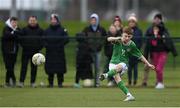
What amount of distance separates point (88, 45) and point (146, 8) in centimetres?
6897

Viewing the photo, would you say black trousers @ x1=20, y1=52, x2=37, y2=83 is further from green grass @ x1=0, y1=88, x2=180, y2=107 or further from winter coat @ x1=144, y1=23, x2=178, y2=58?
winter coat @ x1=144, y1=23, x2=178, y2=58

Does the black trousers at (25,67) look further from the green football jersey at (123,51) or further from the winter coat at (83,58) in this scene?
the green football jersey at (123,51)

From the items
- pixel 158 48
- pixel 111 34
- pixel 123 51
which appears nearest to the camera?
pixel 123 51

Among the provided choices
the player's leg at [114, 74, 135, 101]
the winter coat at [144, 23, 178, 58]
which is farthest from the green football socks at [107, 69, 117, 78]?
the winter coat at [144, 23, 178, 58]

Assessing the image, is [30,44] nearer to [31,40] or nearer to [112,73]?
[31,40]

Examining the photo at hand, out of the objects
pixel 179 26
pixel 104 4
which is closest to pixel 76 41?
pixel 179 26

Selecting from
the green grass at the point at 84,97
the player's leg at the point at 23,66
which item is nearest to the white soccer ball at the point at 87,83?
the green grass at the point at 84,97

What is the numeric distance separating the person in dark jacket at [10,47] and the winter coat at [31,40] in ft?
1.00

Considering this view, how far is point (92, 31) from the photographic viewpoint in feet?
90.3

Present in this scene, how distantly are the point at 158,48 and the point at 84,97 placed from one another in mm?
5372

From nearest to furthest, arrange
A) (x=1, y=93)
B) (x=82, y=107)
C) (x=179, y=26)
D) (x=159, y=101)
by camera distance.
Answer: (x=82, y=107), (x=159, y=101), (x=1, y=93), (x=179, y=26)

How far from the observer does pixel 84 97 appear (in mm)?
22297

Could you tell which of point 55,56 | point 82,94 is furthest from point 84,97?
point 55,56

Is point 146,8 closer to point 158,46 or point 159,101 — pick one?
point 158,46
